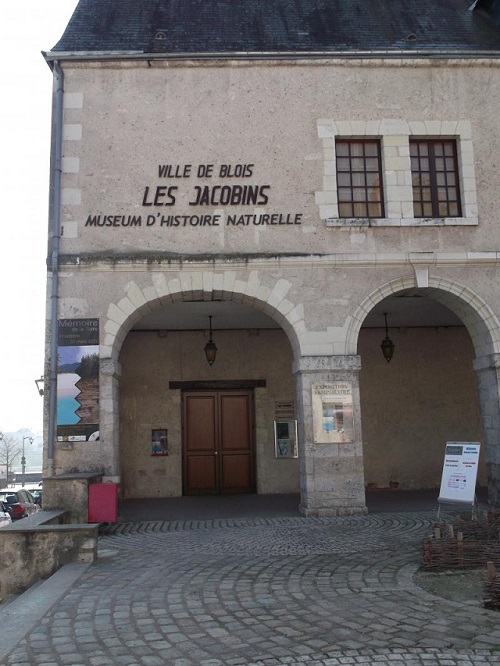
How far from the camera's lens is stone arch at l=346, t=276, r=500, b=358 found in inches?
373

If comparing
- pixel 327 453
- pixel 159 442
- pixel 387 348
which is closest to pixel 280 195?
pixel 387 348

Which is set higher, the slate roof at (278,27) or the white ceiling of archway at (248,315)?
the slate roof at (278,27)

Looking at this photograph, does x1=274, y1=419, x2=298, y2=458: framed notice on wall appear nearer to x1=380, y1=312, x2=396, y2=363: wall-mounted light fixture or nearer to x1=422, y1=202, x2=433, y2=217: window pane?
x1=380, y1=312, x2=396, y2=363: wall-mounted light fixture

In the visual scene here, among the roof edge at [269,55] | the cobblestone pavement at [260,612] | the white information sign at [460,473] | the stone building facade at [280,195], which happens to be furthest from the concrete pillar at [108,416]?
the roof edge at [269,55]

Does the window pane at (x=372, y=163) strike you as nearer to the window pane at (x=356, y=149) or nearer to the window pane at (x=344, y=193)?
the window pane at (x=356, y=149)

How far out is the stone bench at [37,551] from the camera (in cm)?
589

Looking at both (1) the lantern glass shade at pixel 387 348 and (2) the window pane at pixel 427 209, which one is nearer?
(2) the window pane at pixel 427 209

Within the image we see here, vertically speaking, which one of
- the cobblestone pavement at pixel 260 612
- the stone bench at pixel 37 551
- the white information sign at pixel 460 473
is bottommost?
the cobblestone pavement at pixel 260 612

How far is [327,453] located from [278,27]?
294 inches

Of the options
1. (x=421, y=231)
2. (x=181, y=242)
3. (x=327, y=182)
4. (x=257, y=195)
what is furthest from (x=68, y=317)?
(x=421, y=231)

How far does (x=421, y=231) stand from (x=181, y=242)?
3.79 m

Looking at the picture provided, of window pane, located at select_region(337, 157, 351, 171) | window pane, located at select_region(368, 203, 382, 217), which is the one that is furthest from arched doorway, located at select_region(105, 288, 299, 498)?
window pane, located at select_region(337, 157, 351, 171)

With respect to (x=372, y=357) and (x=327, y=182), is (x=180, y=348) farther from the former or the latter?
(x=327, y=182)

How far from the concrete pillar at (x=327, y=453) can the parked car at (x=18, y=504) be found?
1506 cm
